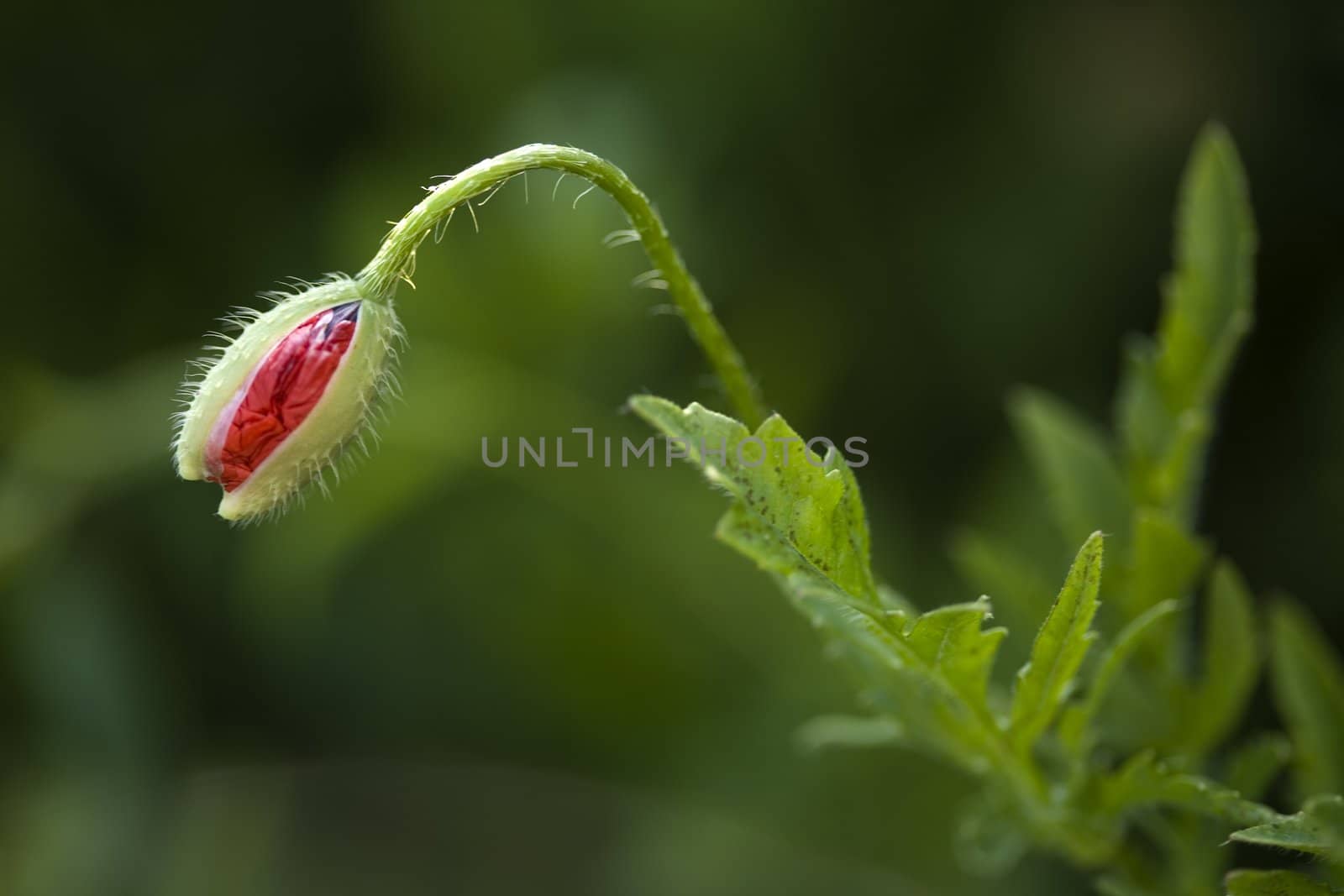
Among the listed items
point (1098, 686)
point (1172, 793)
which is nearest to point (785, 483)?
point (1098, 686)

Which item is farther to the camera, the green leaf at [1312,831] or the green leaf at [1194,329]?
the green leaf at [1194,329]

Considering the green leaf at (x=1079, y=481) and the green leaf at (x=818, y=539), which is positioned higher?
the green leaf at (x=1079, y=481)

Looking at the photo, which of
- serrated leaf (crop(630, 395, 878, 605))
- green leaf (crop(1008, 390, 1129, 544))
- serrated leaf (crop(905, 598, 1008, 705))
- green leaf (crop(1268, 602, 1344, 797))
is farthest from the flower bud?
green leaf (crop(1268, 602, 1344, 797))

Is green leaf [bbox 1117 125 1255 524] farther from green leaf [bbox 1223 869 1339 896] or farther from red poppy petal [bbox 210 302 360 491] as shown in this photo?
red poppy petal [bbox 210 302 360 491]

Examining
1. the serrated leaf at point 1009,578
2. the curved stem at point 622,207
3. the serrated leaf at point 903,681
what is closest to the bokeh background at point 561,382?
the serrated leaf at point 1009,578

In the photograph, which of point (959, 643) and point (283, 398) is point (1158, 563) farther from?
point (283, 398)

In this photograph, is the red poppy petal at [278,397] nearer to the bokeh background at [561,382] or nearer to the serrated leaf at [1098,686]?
the serrated leaf at [1098,686]

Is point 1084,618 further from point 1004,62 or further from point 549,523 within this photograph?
point 1004,62
